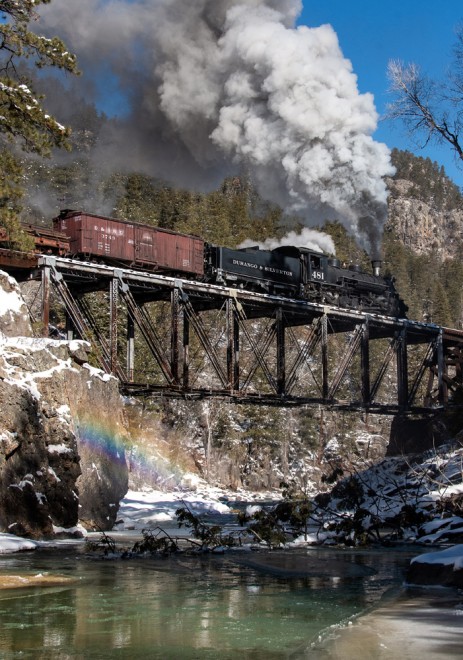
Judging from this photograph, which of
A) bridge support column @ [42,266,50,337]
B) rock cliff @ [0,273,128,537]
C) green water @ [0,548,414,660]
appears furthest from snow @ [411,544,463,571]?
bridge support column @ [42,266,50,337]

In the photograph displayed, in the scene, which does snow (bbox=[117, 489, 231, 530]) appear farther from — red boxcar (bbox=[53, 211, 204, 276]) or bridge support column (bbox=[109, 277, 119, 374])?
red boxcar (bbox=[53, 211, 204, 276])

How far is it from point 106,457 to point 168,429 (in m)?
44.0

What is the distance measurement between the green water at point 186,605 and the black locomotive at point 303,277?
989 inches

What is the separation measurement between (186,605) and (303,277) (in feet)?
110

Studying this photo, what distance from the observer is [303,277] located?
4259 centimetres

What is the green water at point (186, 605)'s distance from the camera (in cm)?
753

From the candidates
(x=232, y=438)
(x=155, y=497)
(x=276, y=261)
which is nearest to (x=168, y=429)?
(x=232, y=438)

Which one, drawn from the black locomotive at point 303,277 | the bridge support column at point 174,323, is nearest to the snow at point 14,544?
the bridge support column at point 174,323

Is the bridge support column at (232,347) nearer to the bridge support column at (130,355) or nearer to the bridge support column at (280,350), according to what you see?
the bridge support column at (280,350)

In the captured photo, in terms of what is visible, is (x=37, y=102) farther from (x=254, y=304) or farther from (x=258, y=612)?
(x=254, y=304)

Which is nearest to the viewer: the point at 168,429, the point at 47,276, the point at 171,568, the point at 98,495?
the point at 171,568

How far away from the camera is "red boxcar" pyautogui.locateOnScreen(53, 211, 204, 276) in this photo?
33.9m

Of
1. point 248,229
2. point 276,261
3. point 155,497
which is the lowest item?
point 155,497

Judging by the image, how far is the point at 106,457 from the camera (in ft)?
80.5
